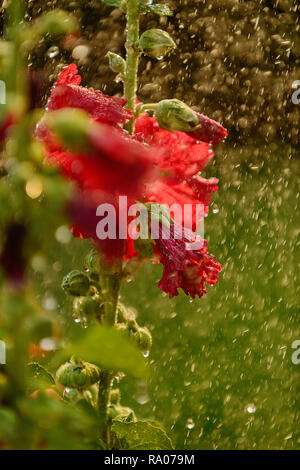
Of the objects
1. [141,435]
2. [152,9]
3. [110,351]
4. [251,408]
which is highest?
[152,9]

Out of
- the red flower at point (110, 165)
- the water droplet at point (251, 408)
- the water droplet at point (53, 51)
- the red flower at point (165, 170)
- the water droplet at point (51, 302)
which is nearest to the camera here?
the red flower at point (110, 165)

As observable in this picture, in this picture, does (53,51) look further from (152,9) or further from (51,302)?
(152,9)

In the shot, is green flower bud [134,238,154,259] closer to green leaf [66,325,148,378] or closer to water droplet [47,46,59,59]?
green leaf [66,325,148,378]

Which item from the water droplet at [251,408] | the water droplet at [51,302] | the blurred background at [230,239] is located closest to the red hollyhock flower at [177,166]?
the blurred background at [230,239]

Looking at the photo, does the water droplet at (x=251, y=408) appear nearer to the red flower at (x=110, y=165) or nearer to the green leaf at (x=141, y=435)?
the green leaf at (x=141, y=435)

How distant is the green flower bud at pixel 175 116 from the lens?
0.33m

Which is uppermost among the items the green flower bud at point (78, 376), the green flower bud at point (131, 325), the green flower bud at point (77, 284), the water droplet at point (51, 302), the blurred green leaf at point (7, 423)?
the blurred green leaf at point (7, 423)

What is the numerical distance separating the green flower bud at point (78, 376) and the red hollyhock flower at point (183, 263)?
54 mm

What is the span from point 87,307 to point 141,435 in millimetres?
72

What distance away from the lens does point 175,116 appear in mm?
331

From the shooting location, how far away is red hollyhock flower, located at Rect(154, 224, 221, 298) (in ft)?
1.09

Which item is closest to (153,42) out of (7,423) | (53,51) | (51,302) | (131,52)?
(131,52)

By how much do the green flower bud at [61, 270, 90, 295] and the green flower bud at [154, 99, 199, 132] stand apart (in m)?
0.08

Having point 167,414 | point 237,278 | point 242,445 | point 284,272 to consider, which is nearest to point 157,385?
point 167,414
